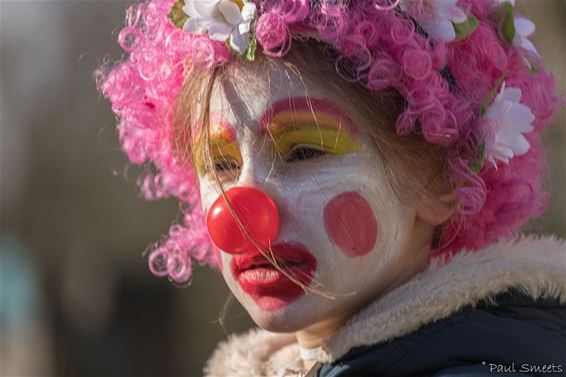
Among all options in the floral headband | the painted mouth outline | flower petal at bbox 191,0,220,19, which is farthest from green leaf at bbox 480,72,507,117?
flower petal at bbox 191,0,220,19

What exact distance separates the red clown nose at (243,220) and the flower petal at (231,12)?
374 mm

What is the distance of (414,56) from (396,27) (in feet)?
0.25

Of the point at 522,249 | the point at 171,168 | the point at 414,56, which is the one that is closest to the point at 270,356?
the point at 171,168

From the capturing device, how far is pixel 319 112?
179cm

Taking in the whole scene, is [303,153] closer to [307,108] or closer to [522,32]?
[307,108]

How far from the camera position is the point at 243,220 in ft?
5.62

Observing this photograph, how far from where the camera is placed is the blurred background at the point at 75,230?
333 inches

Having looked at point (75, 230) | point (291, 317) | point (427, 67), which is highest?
point (427, 67)

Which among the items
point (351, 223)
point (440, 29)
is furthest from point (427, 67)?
point (351, 223)

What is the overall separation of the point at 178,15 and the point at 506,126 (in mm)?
799

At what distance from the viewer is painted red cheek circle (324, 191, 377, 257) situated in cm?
176

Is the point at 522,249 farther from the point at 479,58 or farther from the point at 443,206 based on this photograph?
the point at 479,58

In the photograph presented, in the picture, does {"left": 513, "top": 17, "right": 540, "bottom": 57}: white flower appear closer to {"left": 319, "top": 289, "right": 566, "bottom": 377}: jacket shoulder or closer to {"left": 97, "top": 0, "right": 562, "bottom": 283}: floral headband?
{"left": 97, "top": 0, "right": 562, "bottom": 283}: floral headband

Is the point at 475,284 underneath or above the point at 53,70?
above
